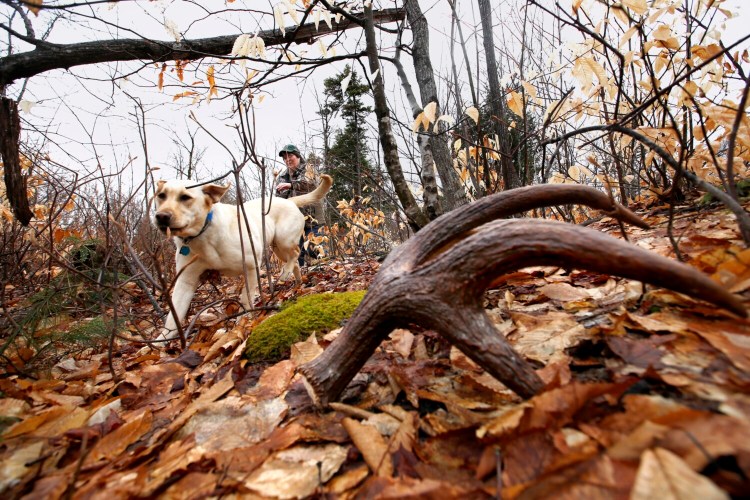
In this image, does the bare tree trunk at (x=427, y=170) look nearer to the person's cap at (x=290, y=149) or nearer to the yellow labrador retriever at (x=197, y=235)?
the yellow labrador retriever at (x=197, y=235)

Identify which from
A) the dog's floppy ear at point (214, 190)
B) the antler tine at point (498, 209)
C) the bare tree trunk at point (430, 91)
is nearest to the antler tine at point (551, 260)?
the antler tine at point (498, 209)

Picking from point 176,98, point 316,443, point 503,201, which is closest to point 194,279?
point 176,98

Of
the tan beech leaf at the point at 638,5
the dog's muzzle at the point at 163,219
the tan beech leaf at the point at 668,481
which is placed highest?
the tan beech leaf at the point at 638,5

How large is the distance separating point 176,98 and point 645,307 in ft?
13.2

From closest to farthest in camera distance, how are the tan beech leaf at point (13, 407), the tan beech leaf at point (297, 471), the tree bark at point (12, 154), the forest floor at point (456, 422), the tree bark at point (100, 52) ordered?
the forest floor at point (456, 422) → the tan beech leaf at point (297, 471) → the tan beech leaf at point (13, 407) → the tree bark at point (12, 154) → the tree bark at point (100, 52)

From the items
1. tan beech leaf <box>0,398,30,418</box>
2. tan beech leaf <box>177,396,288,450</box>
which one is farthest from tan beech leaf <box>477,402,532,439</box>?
tan beech leaf <box>0,398,30,418</box>

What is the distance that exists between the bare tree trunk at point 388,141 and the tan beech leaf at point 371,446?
2.18 meters

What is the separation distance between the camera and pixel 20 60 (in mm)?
4359

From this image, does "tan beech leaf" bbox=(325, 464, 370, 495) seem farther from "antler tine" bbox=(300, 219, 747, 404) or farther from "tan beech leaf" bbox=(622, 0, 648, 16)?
"tan beech leaf" bbox=(622, 0, 648, 16)

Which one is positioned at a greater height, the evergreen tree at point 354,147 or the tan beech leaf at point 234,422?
the evergreen tree at point 354,147

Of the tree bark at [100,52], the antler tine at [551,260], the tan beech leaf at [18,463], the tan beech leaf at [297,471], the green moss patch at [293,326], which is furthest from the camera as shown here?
the tree bark at [100,52]

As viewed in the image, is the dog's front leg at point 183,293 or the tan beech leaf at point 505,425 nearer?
the tan beech leaf at point 505,425

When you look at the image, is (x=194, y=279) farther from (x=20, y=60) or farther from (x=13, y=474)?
(x=20, y=60)

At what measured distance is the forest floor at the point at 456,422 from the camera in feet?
1.99
